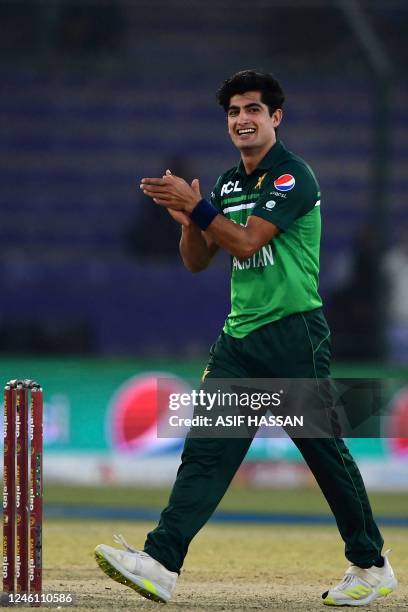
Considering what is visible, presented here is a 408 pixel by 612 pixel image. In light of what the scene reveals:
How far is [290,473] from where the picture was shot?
12.1 m

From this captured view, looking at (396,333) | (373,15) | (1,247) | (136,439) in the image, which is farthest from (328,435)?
(373,15)

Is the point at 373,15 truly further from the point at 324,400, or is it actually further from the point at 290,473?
the point at 324,400

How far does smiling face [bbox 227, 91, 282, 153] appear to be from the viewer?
509cm

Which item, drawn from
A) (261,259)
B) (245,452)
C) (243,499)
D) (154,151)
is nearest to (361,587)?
(245,452)

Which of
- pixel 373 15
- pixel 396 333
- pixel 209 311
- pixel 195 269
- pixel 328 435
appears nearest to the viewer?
pixel 328 435

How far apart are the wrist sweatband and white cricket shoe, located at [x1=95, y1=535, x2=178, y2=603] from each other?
1214 millimetres

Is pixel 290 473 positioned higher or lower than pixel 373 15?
lower

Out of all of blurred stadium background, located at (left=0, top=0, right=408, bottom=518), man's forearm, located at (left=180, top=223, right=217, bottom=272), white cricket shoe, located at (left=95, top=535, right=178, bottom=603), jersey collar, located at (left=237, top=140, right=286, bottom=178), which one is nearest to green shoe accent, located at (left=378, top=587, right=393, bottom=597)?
white cricket shoe, located at (left=95, top=535, right=178, bottom=603)

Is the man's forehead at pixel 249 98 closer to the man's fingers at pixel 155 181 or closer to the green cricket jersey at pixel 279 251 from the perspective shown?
the green cricket jersey at pixel 279 251

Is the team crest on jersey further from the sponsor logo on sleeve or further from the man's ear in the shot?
the man's ear

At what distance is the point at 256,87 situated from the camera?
200 inches

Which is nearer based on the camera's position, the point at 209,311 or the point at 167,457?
the point at 167,457

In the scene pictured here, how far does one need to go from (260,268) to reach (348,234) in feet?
39.2

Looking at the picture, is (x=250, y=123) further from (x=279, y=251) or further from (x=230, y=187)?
(x=279, y=251)
